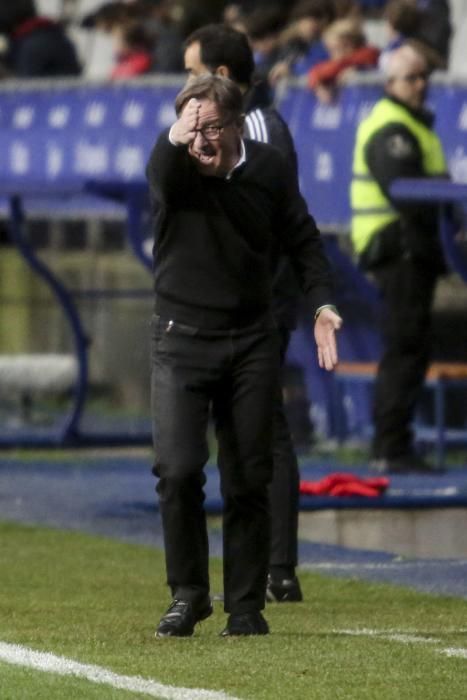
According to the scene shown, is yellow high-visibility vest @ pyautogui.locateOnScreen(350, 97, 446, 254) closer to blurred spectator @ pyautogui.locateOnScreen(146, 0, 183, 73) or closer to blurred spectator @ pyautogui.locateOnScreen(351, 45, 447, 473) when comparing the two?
blurred spectator @ pyautogui.locateOnScreen(351, 45, 447, 473)

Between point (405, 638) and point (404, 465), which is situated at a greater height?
point (405, 638)

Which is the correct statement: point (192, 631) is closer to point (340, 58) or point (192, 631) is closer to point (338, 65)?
point (338, 65)

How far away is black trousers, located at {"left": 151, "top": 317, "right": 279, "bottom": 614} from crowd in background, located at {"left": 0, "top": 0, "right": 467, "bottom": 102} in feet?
15.5

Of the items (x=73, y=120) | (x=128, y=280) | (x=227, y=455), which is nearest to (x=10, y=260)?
(x=128, y=280)

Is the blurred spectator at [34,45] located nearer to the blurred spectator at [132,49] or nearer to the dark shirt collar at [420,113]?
the blurred spectator at [132,49]

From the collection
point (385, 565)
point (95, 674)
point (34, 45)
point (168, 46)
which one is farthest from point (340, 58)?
point (95, 674)

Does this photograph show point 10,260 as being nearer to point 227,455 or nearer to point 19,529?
point 19,529

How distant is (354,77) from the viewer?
1527cm

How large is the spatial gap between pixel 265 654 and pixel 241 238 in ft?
4.38

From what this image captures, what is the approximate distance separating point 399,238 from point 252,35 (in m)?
3.33

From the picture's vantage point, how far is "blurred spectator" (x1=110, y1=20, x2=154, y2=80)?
61.4 feet

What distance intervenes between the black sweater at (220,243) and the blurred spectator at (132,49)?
1079 cm

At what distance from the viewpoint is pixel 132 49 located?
764 inches

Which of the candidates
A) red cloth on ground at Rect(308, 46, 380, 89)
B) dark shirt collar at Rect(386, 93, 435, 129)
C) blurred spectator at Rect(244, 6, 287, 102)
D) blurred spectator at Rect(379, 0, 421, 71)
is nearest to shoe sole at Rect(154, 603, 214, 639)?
dark shirt collar at Rect(386, 93, 435, 129)
